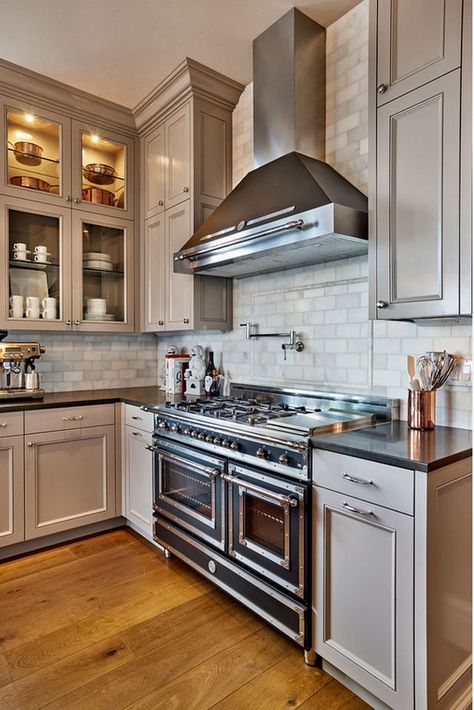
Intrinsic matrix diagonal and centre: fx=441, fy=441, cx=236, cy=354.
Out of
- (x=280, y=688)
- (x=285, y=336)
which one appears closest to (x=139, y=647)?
(x=280, y=688)

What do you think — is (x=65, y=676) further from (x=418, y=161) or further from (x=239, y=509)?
(x=418, y=161)

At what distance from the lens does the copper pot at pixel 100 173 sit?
3.22 meters

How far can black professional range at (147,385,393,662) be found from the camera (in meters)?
1.78

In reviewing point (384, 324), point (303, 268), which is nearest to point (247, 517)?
point (384, 324)

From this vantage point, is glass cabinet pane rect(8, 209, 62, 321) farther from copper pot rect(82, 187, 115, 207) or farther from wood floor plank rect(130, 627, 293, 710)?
wood floor plank rect(130, 627, 293, 710)

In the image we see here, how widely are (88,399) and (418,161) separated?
92.7 inches

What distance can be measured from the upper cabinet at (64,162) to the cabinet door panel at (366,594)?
8.64ft

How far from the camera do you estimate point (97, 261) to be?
10.8 feet

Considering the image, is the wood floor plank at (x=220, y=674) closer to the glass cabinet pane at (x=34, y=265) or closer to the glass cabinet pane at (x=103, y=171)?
the glass cabinet pane at (x=34, y=265)

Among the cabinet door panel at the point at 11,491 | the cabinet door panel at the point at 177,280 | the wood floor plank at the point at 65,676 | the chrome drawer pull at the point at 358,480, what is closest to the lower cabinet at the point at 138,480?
the cabinet door panel at the point at 11,491

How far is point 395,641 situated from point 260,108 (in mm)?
2669

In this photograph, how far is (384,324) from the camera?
2.17 m

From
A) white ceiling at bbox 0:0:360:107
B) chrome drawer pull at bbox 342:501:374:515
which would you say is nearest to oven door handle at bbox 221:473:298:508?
chrome drawer pull at bbox 342:501:374:515

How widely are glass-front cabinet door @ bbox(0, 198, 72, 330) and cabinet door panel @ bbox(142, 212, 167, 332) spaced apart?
561 millimetres
